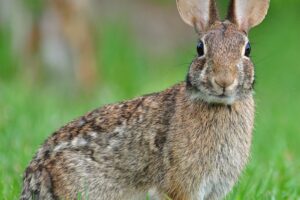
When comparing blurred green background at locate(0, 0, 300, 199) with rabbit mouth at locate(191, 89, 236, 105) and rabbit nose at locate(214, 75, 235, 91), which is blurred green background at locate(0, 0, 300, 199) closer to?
rabbit mouth at locate(191, 89, 236, 105)

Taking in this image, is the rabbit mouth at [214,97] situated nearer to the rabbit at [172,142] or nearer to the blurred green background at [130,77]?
the rabbit at [172,142]

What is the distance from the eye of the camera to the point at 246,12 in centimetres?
712

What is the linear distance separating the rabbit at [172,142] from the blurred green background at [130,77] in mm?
526

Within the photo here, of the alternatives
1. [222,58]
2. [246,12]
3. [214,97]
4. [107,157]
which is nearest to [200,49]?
[222,58]

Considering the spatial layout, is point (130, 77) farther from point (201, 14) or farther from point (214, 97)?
point (214, 97)

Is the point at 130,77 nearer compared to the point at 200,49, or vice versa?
the point at 200,49

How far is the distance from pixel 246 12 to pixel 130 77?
8.42 m

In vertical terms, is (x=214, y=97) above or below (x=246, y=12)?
below

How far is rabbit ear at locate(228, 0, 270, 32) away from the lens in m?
7.06

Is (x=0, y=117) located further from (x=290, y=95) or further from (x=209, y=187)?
(x=290, y=95)

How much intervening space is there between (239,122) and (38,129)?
3171 mm

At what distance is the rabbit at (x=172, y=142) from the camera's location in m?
6.72

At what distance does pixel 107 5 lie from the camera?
789 inches

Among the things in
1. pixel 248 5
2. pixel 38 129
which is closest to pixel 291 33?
pixel 38 129
